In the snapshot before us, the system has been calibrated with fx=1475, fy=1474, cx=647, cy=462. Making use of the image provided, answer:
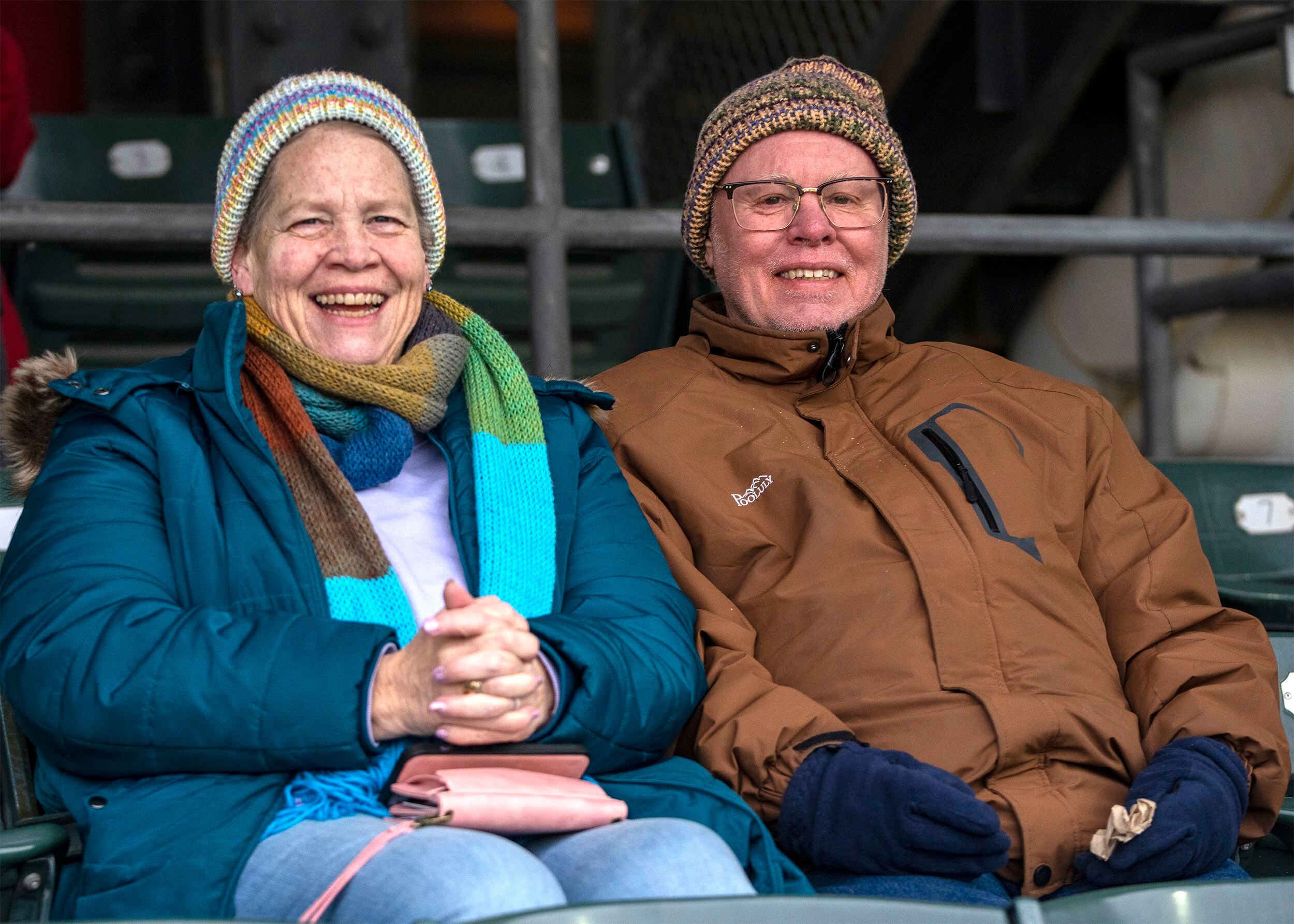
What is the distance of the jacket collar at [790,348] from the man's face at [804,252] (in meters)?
0.04

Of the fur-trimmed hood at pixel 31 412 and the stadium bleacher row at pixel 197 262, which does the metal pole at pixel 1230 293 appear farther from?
the fur-trimmed hood at pixel 31 412

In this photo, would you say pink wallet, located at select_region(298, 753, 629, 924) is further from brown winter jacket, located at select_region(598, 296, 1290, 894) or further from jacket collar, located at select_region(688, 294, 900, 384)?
jacket collar, located at select_region(688, 294, 900, 384)

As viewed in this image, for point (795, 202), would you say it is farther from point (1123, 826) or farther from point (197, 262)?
point (197, 262)

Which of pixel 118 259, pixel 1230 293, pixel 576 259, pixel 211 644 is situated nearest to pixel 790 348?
pixel 211 644

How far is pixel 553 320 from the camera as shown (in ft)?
9.72

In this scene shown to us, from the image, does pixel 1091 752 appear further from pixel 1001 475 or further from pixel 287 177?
pixel 287 177

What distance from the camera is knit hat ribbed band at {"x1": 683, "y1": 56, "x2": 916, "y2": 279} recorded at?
2.35 metres

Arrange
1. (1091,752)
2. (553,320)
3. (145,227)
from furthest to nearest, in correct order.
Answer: (553,320) → (145,227) → (1091,752)

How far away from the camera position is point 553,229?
2.95 m

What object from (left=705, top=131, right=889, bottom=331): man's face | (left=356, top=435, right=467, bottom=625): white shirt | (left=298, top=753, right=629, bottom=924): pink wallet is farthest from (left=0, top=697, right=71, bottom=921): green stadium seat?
(left=705, top=131, right=889, bottom=331): man's face

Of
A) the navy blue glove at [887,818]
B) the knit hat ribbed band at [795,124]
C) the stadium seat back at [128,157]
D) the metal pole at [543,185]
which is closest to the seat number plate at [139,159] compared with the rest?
the stadium seat back at [128,157]

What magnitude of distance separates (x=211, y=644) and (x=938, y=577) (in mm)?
964

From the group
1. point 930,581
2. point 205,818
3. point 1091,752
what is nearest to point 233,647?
point 205,818

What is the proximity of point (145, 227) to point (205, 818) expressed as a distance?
4.94ft
